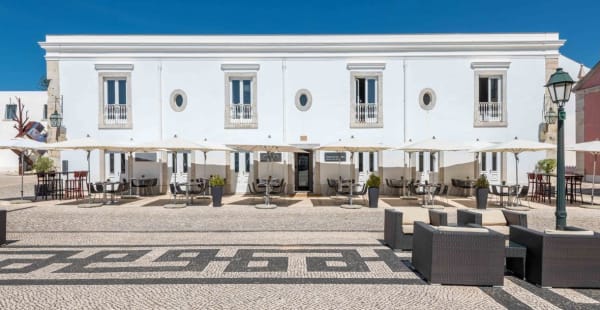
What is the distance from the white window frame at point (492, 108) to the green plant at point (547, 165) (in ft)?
6.57

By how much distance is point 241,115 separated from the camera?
1464cm

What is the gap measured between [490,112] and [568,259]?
11.3 metres

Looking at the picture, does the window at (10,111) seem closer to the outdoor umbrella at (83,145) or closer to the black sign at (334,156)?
the outdoor umbrella at (83,145)

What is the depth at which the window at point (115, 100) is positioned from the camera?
570 inches

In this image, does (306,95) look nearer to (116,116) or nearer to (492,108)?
(492,108)

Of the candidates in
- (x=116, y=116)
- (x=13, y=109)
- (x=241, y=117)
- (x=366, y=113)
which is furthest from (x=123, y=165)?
(x=13, y=109)

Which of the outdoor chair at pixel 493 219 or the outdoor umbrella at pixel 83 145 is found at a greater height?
the outdoor umbrella at pixel 83 145

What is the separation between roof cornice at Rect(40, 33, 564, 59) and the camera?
569 inches

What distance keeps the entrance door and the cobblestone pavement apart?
538 cm

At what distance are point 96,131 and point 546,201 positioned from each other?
16913 millimetres

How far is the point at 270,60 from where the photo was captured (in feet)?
48.0

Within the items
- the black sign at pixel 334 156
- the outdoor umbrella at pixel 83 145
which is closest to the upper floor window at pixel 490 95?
the black sign at pixel 334 156

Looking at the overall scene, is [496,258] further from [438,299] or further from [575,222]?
[575,222]

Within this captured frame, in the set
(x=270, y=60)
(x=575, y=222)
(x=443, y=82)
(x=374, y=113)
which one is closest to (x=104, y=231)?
(x=270, y=60)
